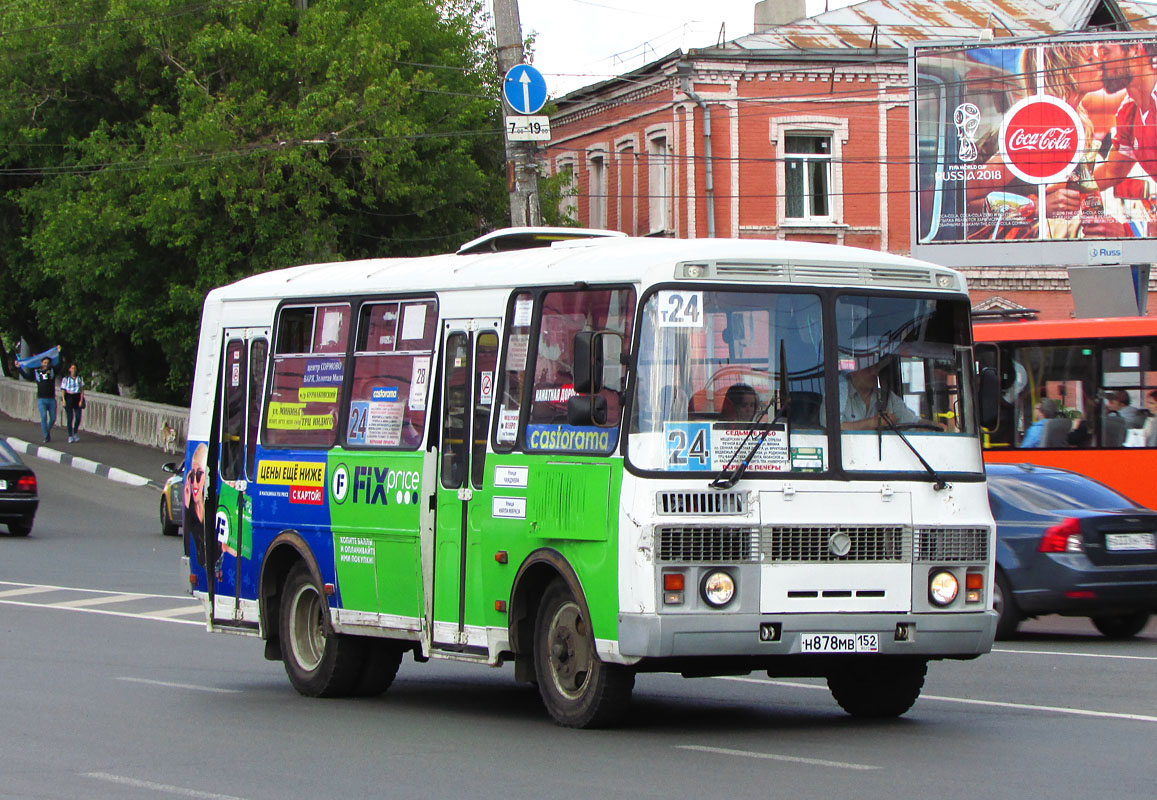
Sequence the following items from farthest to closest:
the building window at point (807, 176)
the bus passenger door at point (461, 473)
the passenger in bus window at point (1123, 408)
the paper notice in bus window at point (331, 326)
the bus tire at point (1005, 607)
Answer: the building window at point (807, 176) → the passenger in bus window at point (1123, 408) → the bus tire at point (1005, 607) → the paper notice in bus window at point (331, 326) → the bus passenger door at point (461, 473)

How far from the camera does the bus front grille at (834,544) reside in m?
9.58

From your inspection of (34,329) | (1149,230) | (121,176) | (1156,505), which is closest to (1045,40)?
(1149,230)

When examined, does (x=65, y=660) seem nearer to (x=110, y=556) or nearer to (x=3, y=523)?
(x=110, y=556)

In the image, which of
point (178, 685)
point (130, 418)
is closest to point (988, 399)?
point (178, 685)

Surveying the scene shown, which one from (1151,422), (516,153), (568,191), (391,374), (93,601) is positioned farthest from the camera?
(568,191)

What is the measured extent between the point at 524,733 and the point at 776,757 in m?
1.62

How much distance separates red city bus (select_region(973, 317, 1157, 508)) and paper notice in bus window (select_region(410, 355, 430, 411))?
11540 millimetres

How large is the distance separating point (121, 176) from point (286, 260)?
449cm

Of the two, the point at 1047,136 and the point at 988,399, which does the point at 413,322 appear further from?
the point at 1047,136

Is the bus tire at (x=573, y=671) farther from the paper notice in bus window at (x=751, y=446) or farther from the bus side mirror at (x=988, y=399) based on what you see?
the bus side mirror at (x=988, y=399)

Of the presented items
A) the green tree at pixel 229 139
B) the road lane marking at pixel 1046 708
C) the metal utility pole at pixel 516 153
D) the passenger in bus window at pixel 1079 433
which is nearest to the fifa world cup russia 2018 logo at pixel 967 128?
the green tree at pixel 229 139

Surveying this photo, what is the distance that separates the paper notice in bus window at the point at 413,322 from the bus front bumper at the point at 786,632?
2790mm

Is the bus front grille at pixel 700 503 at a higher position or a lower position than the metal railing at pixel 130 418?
lower

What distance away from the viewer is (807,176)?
133 feet
